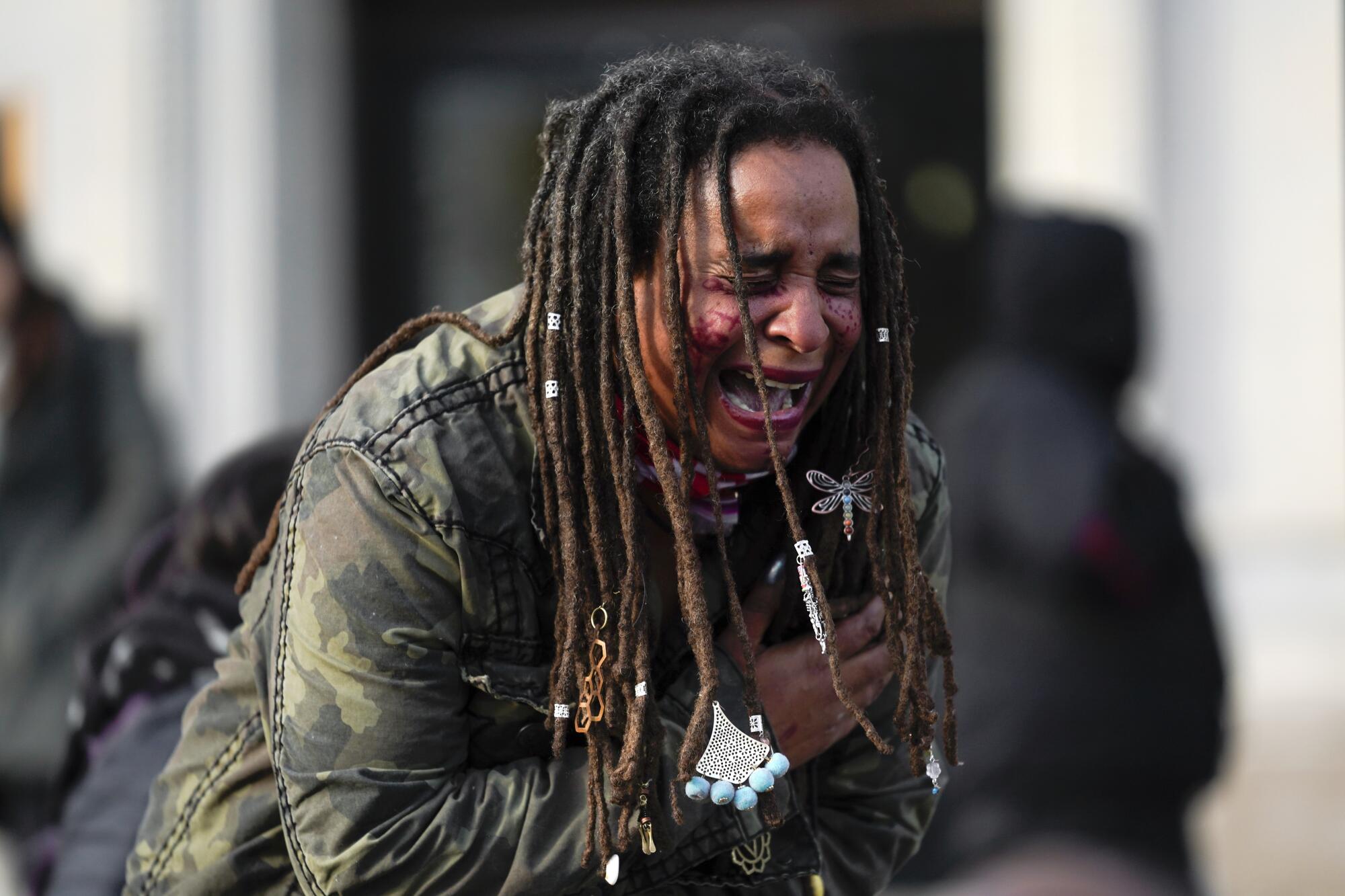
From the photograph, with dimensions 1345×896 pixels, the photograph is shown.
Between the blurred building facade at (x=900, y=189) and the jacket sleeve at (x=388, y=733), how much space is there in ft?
12.5

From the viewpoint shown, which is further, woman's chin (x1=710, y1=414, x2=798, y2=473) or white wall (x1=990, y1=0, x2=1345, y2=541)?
white wall (x1=990, y1=0, x2=1345, y2=541)

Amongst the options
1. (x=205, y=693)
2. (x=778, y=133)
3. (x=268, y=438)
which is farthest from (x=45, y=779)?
(x=778, y=133)

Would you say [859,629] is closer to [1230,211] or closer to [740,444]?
[740,444]

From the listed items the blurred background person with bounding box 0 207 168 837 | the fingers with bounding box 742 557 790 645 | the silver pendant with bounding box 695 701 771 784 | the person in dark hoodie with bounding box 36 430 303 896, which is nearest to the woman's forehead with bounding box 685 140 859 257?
the fingers with bounding box 742 557 790 645

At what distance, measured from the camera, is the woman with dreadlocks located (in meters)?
2.00

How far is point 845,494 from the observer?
7.16 ft

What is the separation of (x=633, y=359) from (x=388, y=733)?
0.51m

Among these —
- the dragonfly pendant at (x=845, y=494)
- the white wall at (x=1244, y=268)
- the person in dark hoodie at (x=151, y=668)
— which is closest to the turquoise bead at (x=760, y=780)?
the dragonfly pendant at (x=845, y=494)

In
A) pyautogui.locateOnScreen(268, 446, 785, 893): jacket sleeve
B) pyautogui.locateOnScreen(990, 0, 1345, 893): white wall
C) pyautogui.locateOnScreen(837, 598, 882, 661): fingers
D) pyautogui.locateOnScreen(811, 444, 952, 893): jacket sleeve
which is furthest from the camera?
pyautogui.locateOnScreen(990, 0, 1345, 893): white wall

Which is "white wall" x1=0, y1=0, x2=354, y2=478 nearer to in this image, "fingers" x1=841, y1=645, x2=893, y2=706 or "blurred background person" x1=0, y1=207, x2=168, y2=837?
"blurred background person" x1=0, y1=207, x2=168, y2=837

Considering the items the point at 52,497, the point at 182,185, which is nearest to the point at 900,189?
the point at 182,185

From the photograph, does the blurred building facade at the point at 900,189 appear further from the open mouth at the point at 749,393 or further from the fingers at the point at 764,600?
the open mouth at the point at 749,393

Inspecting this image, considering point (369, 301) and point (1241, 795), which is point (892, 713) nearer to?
point (1241, 795)

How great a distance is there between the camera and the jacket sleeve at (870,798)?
2.38 m
